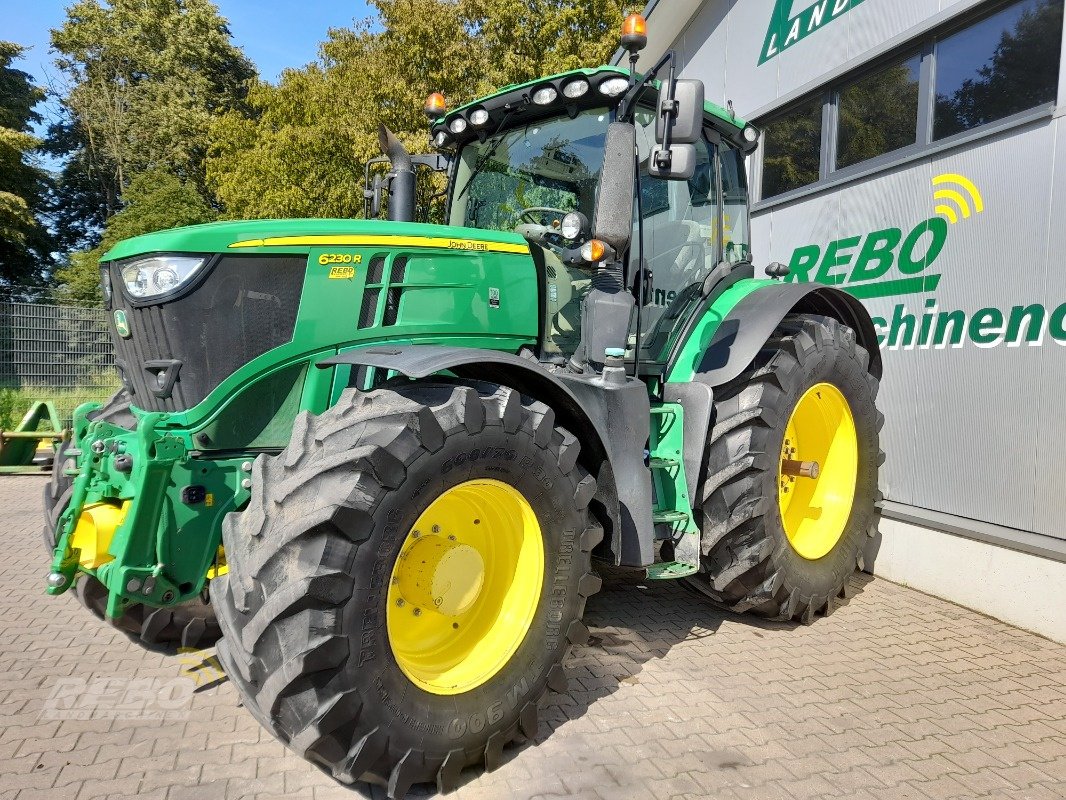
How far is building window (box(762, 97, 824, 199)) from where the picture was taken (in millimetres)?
6484

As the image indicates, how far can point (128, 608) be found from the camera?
3277 mm

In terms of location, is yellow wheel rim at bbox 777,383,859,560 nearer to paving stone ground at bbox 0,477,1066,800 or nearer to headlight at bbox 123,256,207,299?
paving stone ground at bbox 0,477,1066,800

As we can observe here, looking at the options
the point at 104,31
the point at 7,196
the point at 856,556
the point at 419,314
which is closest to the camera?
the point at 419,314

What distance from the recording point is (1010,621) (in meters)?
4.30

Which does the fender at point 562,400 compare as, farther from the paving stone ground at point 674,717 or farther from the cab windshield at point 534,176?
the cab windshield at point 534,176

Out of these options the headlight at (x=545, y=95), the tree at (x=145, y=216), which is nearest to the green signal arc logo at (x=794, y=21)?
the headlight at (x=545, y=95)

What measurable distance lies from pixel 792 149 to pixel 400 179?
13.4ft

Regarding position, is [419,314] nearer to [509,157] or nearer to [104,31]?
[509,157]

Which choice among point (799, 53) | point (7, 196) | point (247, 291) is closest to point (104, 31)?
point (7, 196)

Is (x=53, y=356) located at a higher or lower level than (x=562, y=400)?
lower

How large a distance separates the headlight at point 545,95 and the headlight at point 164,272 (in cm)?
181

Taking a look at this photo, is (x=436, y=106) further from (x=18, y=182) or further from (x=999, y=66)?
(x=18, y=182)

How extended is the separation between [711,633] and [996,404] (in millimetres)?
2201

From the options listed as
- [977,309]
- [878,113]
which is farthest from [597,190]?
[878,113]
